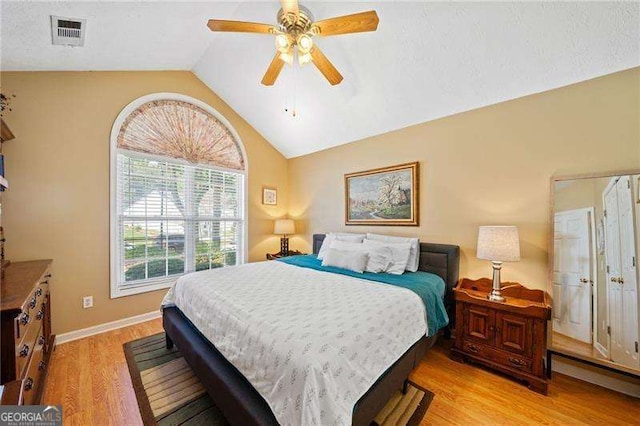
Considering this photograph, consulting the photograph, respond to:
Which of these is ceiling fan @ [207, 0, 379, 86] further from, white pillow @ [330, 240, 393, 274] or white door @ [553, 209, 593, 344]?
white door @ [553, 209, 593, 344]

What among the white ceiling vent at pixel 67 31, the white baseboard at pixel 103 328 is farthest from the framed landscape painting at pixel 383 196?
the white ceiling vent at pixel 67 31

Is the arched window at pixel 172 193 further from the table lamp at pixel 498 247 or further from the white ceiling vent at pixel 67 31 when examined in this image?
the table lamp at pixel 498 247

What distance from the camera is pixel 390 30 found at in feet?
6.94

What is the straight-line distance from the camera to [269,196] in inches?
173

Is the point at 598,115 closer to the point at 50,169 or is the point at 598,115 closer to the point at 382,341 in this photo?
the point at 382,341

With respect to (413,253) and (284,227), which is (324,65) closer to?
(413,253)

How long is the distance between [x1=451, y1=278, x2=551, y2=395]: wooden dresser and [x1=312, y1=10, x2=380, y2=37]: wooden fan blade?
7.64 ft

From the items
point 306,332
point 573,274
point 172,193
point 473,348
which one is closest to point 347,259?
point 473,348

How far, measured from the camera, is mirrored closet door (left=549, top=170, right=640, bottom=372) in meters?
1.81

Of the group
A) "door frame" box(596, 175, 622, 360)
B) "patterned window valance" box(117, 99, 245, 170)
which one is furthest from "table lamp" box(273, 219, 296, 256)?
"door frame" box(596, 175, 622, 360)

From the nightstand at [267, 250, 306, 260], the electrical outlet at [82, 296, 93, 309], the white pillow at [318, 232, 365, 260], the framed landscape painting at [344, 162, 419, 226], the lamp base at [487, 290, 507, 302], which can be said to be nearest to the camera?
the lamp base at [487, 290, 507, 302]

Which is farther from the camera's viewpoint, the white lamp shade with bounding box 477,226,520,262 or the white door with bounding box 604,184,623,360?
the white lamp shade with bounding box 477,226,520,262

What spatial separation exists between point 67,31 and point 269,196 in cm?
294

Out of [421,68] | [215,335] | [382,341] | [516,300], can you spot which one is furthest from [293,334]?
[421,68]
